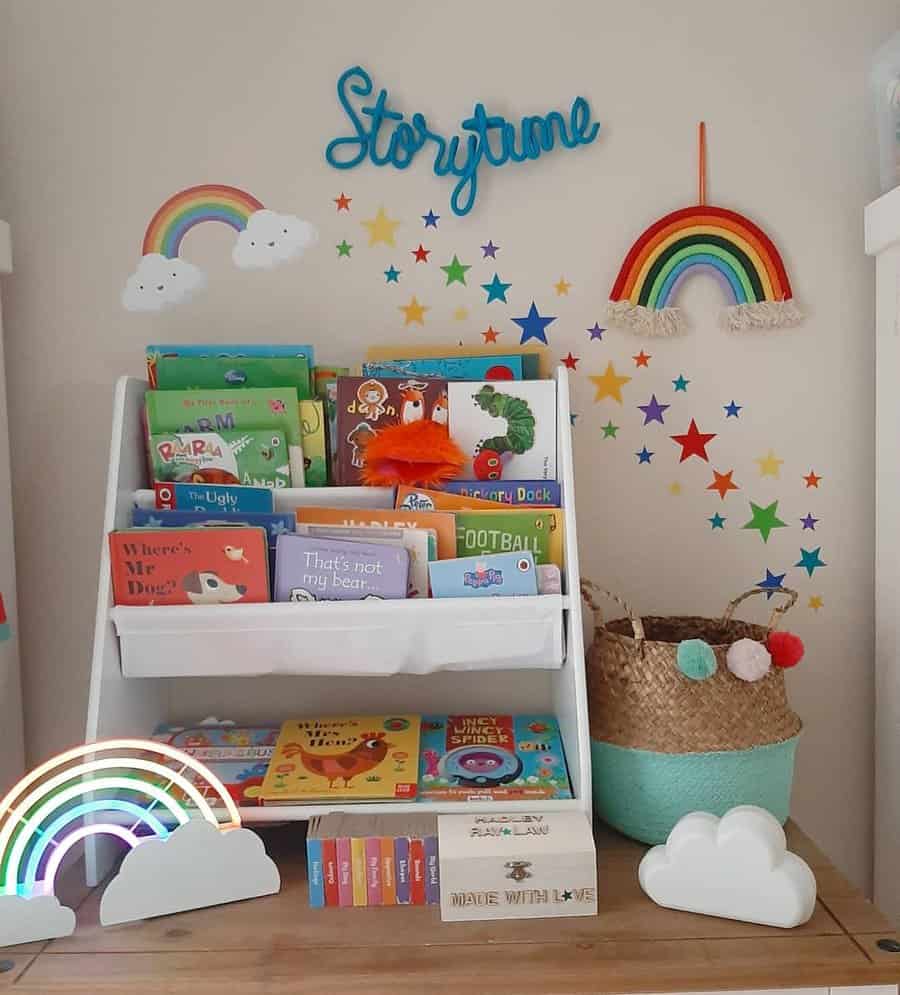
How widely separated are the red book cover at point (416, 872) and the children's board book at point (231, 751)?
0.25m

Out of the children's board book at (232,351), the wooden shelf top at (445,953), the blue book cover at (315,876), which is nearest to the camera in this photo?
the wooden shelf top at (445,953)

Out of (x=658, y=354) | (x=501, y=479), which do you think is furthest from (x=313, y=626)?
(x=658, y=354)

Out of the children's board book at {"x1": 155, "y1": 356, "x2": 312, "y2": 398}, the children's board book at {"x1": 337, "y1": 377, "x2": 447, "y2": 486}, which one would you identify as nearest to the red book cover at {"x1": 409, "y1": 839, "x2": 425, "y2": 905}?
the children's board book at {"x1": 337, "y1": 377, "x2": 447, "y2": 486}

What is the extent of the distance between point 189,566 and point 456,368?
0.55 m

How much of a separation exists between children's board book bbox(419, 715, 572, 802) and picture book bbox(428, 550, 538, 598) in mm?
283

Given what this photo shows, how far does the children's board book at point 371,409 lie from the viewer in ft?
5.25

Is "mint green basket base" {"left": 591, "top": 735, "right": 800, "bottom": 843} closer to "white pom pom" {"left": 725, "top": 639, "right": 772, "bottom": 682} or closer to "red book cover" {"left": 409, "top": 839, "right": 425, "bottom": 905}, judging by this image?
"white pom pom" {"left": 725, "top": 639, "right": 772, "bottom": 682}

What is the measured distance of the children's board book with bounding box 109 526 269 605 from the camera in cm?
145

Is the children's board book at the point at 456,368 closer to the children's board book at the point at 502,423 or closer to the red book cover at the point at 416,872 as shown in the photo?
the children's board book at the point at 502,423

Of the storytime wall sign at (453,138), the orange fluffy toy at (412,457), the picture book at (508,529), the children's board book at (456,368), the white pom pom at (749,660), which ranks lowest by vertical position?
the white pom pom at (749,660)

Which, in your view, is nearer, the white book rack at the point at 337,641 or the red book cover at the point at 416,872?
the red book cover at the point at 416,872

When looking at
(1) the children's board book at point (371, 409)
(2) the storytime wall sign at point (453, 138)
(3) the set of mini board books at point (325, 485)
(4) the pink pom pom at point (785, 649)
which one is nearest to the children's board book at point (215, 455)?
(3) the set of mini board books at point (325, 485)

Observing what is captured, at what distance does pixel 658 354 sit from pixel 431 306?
0.43 meters

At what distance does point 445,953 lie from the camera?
4.04 ft
